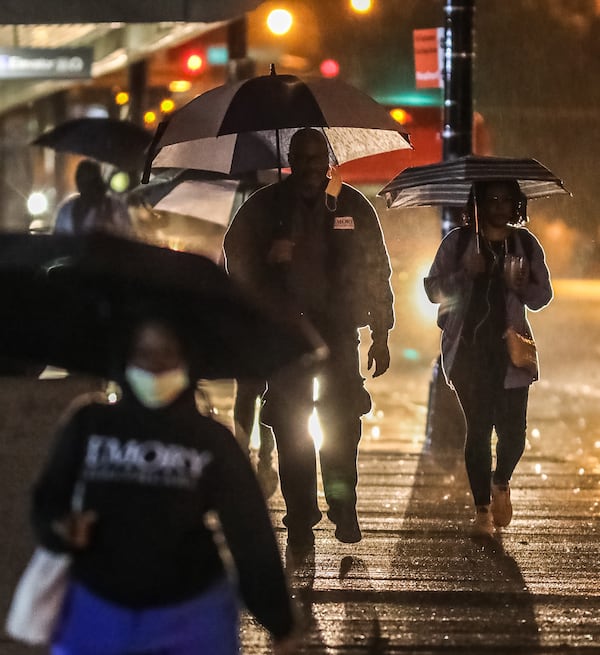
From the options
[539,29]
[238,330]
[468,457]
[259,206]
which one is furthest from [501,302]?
[539,29]

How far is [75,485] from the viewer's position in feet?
9.86

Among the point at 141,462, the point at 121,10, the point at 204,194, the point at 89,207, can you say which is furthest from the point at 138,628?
the point at 89,207

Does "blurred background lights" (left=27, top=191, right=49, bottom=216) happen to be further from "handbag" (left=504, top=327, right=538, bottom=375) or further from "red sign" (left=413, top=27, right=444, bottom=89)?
"handbag" (left=504, top=327, right=538, bottom=375)

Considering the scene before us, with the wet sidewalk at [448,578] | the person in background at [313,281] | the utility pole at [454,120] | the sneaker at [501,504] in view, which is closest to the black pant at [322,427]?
the person in background at [313,281]

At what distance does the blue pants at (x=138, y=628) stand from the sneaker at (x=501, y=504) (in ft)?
12.6

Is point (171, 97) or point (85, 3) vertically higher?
point (85, 3)

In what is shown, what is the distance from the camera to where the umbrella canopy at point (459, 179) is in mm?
6355

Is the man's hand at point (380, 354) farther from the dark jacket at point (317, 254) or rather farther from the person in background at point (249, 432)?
the person in background at point (249, 432)

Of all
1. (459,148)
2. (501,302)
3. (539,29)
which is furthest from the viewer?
(539,29)

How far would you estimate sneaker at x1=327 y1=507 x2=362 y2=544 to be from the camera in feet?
20.6

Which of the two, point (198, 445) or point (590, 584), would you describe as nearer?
point (198, 445)

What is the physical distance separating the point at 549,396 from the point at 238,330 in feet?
33.0

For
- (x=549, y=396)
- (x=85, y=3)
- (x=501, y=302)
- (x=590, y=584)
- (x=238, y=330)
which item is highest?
(x=85, y=3)

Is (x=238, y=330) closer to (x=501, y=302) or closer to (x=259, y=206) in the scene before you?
(x=259, y=206)
